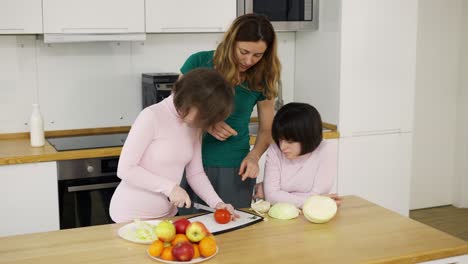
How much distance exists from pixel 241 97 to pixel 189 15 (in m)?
1.08

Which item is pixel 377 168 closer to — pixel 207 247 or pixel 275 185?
pixel 275 185

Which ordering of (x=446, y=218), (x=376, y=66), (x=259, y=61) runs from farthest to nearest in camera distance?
(x=446, y=218) → (x=376, y=66) → (x=259, y=61)

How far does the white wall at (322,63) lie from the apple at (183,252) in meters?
2.15

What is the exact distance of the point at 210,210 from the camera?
2.24 m

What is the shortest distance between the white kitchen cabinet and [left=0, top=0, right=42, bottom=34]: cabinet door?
68 centimetres

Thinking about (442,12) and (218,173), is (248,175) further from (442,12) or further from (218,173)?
(442,12)

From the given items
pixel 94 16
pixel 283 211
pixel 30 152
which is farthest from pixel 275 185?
pixel 94 16

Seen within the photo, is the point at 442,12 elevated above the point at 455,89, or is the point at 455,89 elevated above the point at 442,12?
the point at 442,12

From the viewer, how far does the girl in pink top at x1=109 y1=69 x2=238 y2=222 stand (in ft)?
6.60

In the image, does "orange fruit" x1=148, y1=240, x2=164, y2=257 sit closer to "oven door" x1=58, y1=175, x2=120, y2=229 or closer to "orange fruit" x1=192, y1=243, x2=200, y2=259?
"orange fruit" x1=192, y1=243, x2=200, y2=259

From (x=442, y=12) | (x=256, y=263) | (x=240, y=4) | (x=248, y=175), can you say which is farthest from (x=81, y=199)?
(x=442, y=12)

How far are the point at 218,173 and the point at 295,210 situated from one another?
1.70ft

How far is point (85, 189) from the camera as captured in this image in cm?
325

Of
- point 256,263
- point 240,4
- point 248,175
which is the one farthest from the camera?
point 240,4
